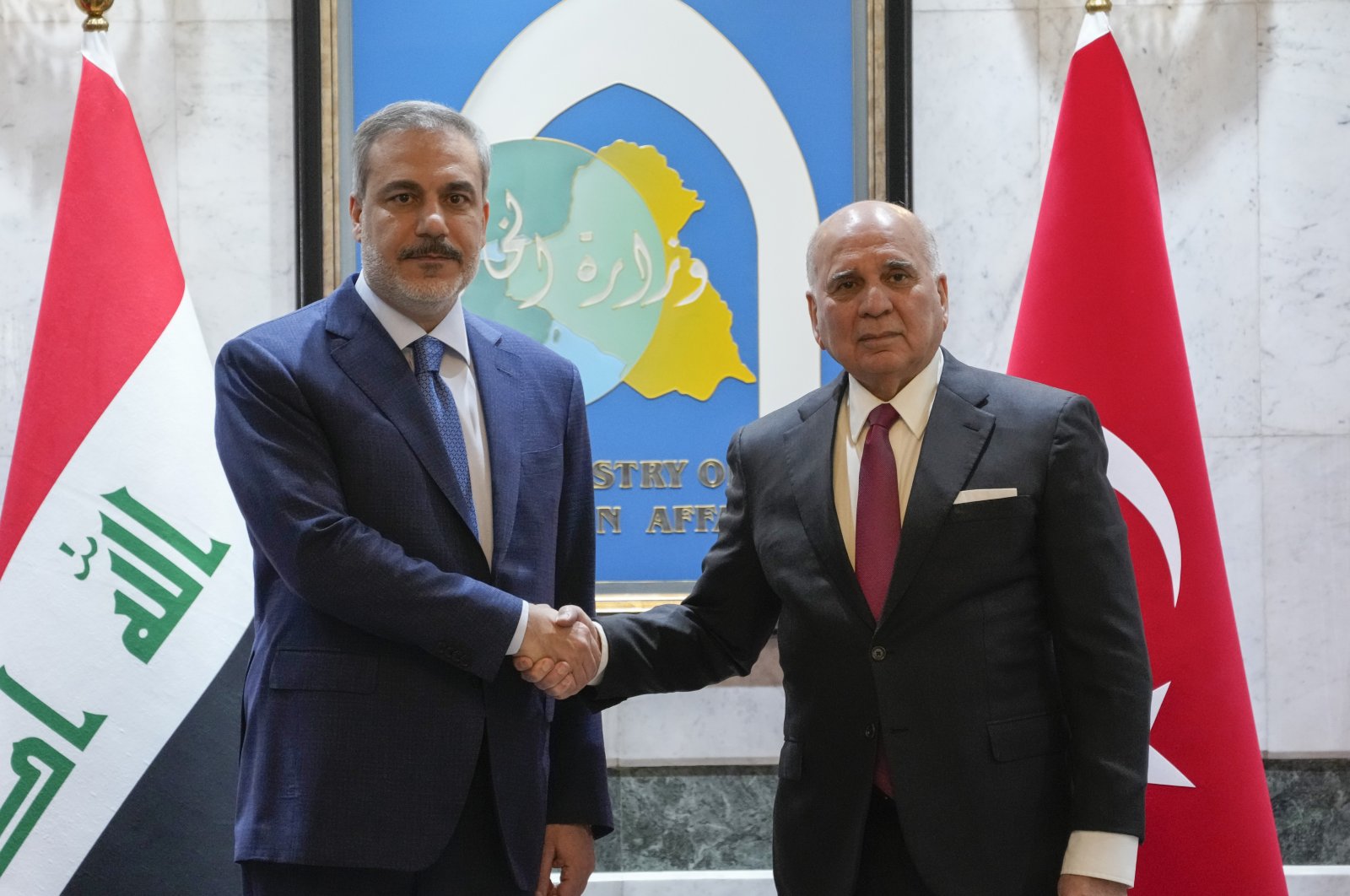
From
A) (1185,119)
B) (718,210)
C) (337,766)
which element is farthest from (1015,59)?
(337,766)

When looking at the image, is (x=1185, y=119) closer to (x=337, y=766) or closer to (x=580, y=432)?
(x=580, y=432)

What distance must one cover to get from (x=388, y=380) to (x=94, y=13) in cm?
159

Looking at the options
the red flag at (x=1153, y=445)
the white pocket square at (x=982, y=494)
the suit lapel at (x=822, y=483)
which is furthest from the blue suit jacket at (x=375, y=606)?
the red flag at (x=1153, y=445)

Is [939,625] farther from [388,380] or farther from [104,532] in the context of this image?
[104,532]

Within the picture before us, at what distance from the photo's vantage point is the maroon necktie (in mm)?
2033

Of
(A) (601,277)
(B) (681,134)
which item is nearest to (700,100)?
(B) (681,134)

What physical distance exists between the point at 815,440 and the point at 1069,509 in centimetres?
44

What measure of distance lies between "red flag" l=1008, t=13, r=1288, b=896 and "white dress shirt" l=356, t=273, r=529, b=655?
51.9 inches

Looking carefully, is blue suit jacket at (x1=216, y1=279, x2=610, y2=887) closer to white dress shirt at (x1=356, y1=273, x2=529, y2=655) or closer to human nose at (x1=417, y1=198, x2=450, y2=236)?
white dress shirt at (x1=356, y1=273, x2=529, y2=655)

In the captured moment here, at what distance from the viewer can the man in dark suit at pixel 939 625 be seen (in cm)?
193

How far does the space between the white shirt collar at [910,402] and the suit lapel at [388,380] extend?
2.20 ft

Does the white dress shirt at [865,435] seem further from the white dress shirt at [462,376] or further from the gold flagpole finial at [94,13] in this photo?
the gold flagpole finial at [94,13]

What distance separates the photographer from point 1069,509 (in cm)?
199

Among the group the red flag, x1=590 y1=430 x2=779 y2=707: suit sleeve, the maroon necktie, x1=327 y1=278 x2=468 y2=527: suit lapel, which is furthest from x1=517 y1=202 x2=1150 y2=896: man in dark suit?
the red flag
